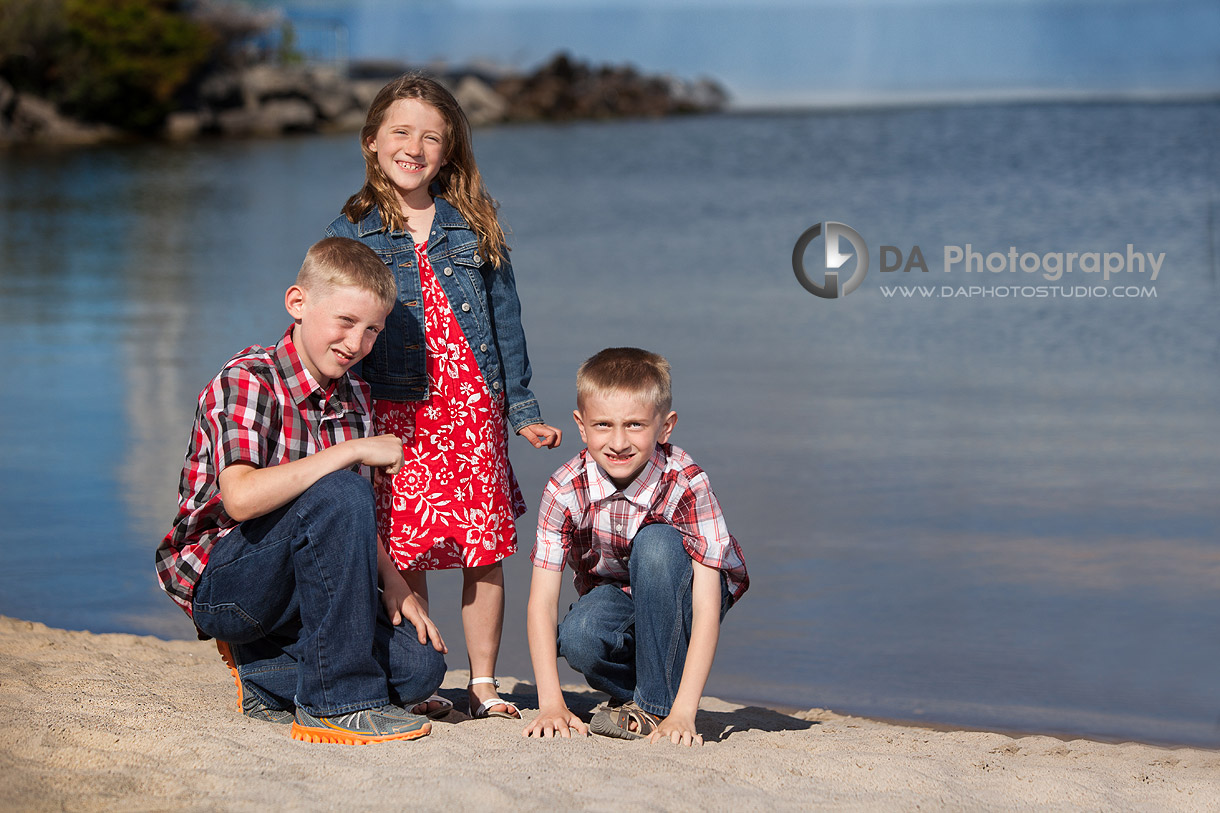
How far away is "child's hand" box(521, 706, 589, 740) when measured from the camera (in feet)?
9.44

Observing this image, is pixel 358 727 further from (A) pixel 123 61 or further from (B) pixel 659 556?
(A) pixel 123 61

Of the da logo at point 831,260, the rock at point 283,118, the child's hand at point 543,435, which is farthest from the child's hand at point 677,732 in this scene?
the rock at point 283,118

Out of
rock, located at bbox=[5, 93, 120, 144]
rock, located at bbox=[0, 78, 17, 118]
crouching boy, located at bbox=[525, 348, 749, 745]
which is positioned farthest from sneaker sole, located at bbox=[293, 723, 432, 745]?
rock, located at bbox=[0, 78, 17, 118]

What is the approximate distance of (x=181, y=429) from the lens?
243 inches

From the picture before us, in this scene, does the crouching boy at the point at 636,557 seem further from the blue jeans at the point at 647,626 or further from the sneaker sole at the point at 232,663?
the sneaker sole at the point at 232,663

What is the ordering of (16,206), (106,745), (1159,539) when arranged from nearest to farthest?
(106,745) → (1159,539) → (16,206)

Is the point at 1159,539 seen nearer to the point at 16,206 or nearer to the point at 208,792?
the point at 208,792

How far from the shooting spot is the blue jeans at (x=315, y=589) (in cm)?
275

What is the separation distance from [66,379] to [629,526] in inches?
209

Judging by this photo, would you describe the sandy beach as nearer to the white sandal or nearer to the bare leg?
the white sandal

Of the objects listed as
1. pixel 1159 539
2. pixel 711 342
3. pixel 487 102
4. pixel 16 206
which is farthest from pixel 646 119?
pixel 1159 539

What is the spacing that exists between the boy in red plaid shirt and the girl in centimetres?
32

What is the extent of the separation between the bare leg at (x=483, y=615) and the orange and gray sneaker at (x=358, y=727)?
482mm

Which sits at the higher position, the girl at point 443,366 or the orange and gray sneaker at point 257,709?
the girl at point 443,366
